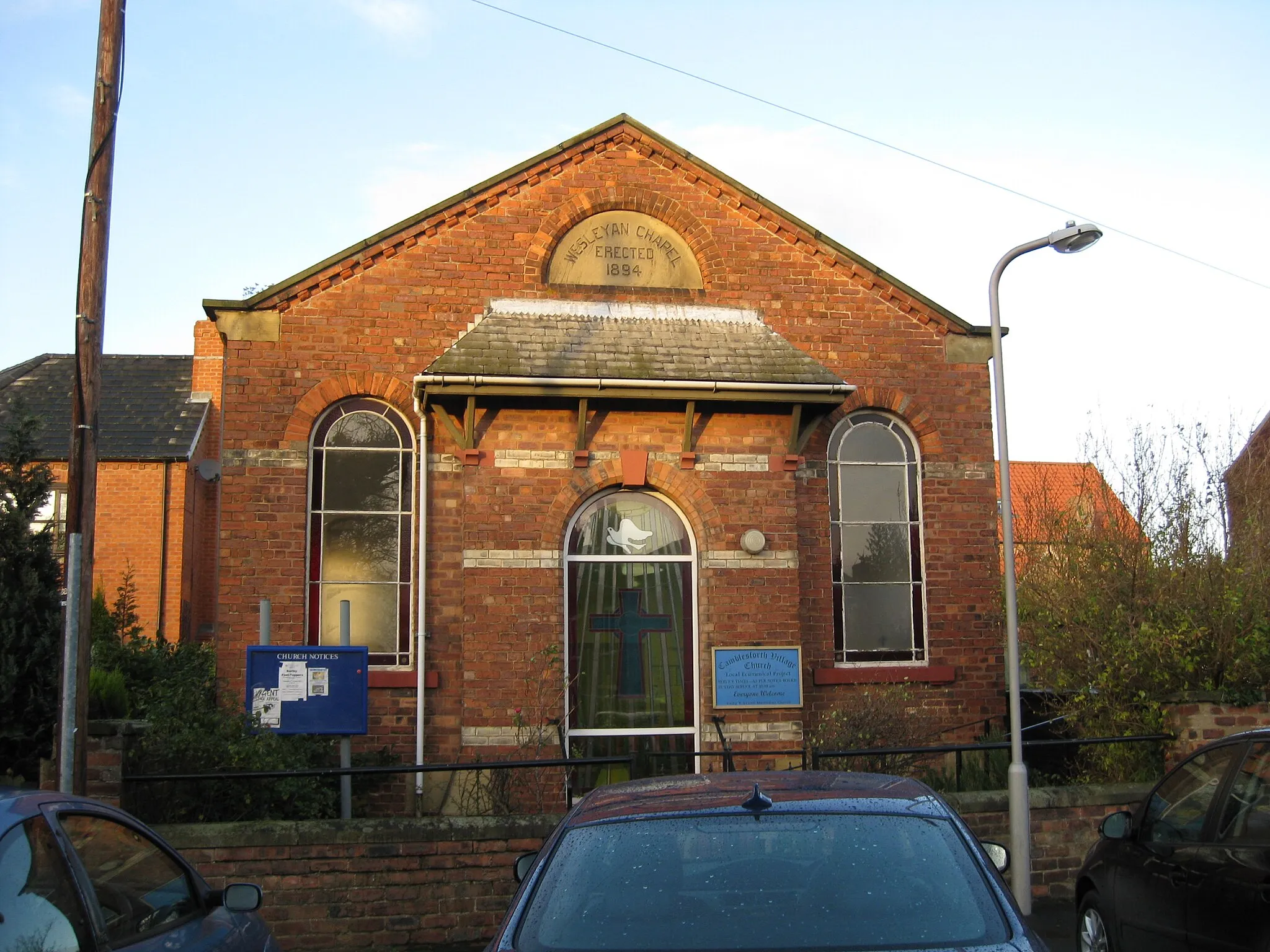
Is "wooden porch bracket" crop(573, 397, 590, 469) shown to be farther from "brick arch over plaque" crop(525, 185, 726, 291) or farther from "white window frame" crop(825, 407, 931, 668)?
"white window frame" crop(825, 407, 931, 668)

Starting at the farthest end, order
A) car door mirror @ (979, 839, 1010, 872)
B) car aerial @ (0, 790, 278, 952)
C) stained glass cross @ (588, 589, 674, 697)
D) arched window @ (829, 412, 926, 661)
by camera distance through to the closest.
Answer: arched window @ (829, 412, 926, 661) → stained glass cross @ (588, 589, 674, 697) → car door mirror @ (979, 839, 1010, 872) → car aerial @ (0, 790, 278, 952)

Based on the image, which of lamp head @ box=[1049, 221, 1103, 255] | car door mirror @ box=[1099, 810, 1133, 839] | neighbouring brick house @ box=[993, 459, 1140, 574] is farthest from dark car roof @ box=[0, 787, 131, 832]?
neighbouring brick house @ box=[993, 459, 1140, 574]

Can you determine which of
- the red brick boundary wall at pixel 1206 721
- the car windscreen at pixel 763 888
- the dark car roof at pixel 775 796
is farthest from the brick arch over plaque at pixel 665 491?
the car windscreen at pixel 763 888

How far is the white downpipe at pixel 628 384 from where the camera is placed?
12.5 metres

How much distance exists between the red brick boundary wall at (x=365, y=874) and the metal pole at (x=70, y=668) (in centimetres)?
80

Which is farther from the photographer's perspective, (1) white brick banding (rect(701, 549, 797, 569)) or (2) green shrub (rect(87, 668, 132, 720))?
(1) white brick banding (rect(701, 549, 797, 569))

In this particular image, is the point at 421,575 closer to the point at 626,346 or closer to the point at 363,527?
the point at 363,527

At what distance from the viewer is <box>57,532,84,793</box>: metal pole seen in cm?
827

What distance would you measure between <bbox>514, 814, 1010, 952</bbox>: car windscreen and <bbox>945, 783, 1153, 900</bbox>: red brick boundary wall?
20.2 feet

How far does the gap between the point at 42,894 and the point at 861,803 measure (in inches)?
Result: 102

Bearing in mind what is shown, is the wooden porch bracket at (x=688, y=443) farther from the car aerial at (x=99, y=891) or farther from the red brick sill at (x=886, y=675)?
the car aerial at (x=99, y=891)

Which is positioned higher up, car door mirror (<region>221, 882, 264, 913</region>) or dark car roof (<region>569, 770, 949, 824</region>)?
dark car roof (<region>569, 770, 949, 824</region>)

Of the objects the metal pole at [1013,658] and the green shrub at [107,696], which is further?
the green shrub at [107,696]

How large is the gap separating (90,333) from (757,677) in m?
7.23
